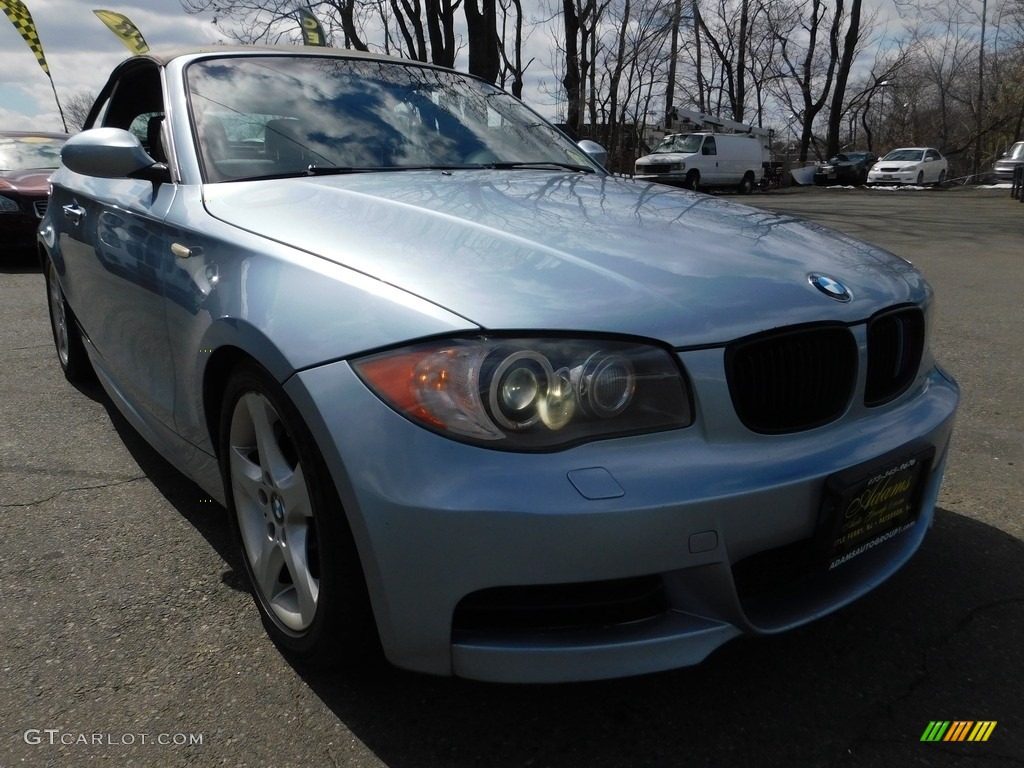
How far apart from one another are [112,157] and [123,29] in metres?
12.3

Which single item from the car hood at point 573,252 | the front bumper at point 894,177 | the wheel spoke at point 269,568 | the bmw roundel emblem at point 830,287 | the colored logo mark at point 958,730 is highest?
the car hood at point 573,252

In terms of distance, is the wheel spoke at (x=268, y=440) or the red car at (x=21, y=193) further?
the red car at (x=21, y=193)

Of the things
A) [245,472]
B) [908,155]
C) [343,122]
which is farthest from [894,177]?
[245,472]

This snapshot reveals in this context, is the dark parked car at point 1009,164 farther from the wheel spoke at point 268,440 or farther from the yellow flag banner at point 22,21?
the wheel spoke at point 268,440

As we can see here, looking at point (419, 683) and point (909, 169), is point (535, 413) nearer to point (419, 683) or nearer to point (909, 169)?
point (419, 683)

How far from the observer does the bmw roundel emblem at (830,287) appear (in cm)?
192

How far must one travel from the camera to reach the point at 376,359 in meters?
1.63

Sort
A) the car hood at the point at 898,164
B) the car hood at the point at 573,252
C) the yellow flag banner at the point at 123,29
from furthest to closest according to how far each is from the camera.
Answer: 1. the car hood at the point at 898,164
2. the yellow flag banner at the point at 123,29
3. the car hood at the point at 573,252

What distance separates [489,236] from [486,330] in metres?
0.41

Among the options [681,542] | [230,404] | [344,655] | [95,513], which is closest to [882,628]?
[681,542]

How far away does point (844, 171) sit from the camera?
33.8 m

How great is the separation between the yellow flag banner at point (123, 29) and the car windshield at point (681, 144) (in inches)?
676

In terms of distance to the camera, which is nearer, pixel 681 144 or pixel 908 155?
pixel 681 144
